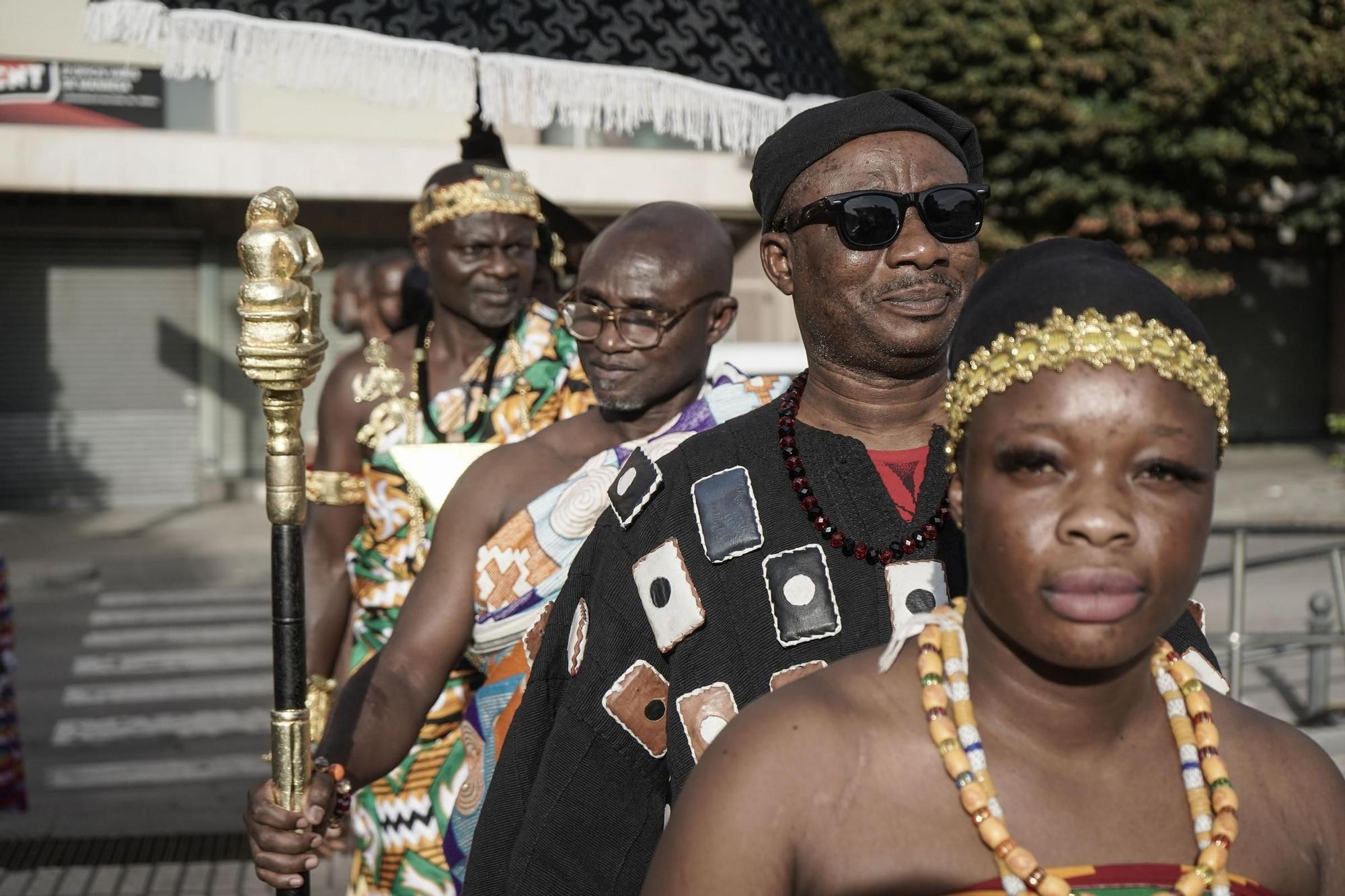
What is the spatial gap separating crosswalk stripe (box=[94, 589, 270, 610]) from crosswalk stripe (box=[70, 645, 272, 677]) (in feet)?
7.25

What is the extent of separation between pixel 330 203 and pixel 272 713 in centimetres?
1781

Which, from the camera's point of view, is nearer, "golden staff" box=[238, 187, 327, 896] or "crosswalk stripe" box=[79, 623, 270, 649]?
"golden staff" box=[238, 187, 327, 896]

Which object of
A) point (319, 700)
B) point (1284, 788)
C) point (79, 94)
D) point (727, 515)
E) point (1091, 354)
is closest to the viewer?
point (1091, 354)

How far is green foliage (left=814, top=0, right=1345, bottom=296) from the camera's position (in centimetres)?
1670

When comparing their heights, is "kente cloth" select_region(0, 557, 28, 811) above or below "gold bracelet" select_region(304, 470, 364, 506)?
below

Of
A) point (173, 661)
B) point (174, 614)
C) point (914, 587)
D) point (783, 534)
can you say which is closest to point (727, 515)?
point (783, 534)

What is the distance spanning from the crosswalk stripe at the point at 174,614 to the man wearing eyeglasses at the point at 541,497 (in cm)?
946

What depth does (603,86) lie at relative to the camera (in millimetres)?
5105

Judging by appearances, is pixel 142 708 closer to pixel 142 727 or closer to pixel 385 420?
pixel 142 727

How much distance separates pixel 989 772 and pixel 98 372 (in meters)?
20.5

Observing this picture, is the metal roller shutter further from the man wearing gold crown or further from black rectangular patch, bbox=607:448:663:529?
black rectangular patch, bbox=607:448:663:529

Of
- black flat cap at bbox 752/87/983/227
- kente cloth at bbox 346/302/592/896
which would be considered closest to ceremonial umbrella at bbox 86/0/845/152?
kente cloth at bbox 346/302/592/896

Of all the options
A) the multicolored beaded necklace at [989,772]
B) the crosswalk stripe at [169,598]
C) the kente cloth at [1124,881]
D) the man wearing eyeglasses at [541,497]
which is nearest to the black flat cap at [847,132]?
the man wearing eyeglasses at [541,497]

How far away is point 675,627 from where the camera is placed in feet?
7.50
